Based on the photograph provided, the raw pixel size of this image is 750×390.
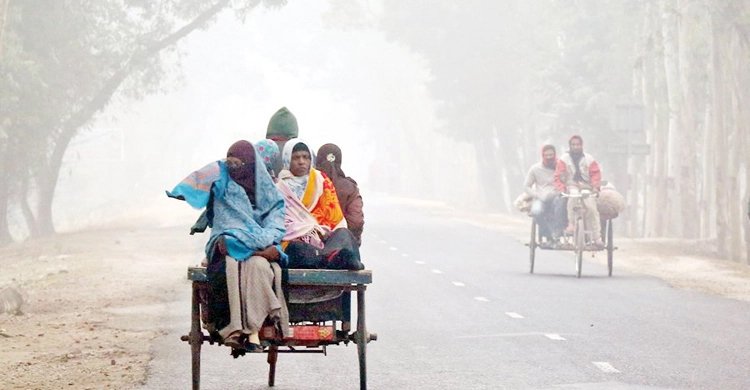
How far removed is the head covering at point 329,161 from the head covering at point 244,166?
4.98 feet

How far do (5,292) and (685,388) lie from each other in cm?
980

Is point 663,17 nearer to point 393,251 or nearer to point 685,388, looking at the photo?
point 393,251

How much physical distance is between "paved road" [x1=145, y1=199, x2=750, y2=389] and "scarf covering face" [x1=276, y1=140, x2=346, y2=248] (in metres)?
1.38

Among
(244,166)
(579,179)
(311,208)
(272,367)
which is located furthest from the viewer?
(579,179)

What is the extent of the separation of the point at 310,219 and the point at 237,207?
26.9 inches

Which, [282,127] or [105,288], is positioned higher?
[282,127]

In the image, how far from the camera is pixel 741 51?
3266cm

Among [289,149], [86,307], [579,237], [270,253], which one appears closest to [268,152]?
[289,149]

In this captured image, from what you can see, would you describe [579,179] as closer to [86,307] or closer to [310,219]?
[86,307]

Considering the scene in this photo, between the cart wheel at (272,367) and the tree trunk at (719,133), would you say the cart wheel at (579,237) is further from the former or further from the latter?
the cart wheel at (272,367)

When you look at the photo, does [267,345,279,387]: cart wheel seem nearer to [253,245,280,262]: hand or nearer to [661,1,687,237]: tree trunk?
[253,245,280,262]: hand

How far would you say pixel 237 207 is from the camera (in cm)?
1017

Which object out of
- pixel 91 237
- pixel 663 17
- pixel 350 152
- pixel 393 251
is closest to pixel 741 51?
pixel 393 251

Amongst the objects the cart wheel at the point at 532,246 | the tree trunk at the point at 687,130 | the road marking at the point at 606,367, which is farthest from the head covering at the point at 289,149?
the tree trunk at the point at 687,130
